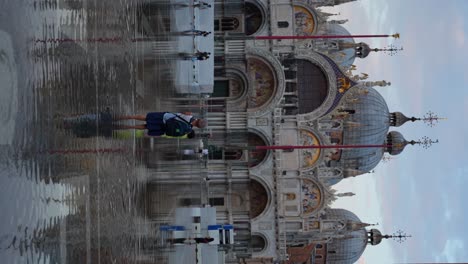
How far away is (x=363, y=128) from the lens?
31844 millimetres

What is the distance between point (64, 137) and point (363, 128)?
28.1m

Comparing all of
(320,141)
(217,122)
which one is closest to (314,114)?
(320,141)

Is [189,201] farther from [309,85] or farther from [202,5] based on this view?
[309,85]

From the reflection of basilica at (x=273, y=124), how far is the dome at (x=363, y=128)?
3.47 feet

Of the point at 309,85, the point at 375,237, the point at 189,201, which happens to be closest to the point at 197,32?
the point at 189,201

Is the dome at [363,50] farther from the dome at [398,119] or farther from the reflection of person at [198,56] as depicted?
the reflection of person at [198,56]

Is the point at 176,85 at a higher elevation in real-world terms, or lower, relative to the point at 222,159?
higher

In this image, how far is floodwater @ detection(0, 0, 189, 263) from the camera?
3994mm

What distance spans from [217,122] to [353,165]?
32.5ft

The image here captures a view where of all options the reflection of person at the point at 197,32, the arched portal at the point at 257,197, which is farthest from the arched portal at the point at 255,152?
the reflection of person at the point at 197,32

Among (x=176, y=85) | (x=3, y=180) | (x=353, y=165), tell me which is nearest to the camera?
(x=3, y=180)

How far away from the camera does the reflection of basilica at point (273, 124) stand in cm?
2500

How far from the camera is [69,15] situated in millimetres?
5473

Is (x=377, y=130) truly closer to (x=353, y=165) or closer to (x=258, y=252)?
(x=353, y=165)
